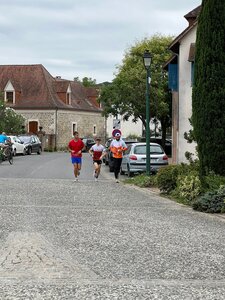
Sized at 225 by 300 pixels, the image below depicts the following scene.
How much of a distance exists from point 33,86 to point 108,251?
6468 centimetres

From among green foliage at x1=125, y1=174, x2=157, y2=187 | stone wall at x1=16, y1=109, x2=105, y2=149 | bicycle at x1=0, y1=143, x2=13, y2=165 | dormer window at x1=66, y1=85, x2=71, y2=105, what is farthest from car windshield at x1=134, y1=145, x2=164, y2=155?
dormer window at x1=66, y1=85, x2=71, y2=105

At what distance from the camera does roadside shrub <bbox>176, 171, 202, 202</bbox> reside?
621 inches

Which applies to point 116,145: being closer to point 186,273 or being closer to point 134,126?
point 186,273

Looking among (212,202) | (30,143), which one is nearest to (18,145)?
(30,143)

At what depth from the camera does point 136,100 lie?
172ft

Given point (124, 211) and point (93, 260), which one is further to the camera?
point (124, 211)

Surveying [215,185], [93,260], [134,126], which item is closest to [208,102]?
[215,185]

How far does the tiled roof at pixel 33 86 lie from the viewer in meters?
71.9

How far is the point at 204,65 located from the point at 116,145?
821cm

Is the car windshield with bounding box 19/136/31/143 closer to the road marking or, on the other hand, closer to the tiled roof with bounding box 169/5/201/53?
the tiled roof with bounding box 169/5/201/53

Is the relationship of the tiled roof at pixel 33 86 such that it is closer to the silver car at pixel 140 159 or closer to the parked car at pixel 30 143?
the parked car at pixel 30 143

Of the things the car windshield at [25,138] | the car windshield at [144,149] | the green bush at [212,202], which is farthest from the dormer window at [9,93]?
the green bush at [212,202]

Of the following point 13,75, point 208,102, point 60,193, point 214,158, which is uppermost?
point 13,75

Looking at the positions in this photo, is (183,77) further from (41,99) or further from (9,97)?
(9,97)
